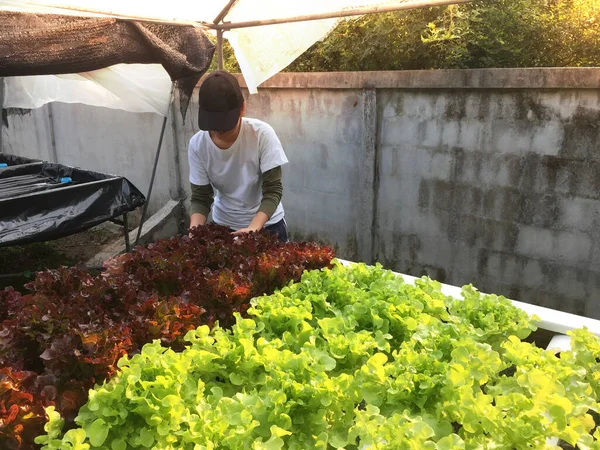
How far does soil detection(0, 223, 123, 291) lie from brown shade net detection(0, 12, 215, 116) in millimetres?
2764

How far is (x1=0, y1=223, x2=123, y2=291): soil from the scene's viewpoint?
604 cm

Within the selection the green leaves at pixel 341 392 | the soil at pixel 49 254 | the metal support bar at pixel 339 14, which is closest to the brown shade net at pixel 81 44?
the metal support bar at pixel 339 14

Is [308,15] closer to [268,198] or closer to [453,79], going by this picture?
[268,198]

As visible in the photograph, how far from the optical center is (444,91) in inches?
175

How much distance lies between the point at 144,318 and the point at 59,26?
90.0 inches

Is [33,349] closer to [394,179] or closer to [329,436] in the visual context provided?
[329,436]

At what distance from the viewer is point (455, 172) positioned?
4.57 metres

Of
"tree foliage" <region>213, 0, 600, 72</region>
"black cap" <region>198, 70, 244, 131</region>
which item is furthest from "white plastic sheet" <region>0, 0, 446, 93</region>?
"tree foliage" <region>213, 0, 600, 72</region>

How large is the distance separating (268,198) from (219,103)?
0.71 metres

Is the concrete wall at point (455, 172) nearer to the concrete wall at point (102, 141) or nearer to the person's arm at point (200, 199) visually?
the concrete wall at point (102, 141)

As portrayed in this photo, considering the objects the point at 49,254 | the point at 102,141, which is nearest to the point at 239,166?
the point at 49,254

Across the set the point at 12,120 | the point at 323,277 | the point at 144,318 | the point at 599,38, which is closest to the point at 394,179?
the point at 599,38

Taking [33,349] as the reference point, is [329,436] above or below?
below

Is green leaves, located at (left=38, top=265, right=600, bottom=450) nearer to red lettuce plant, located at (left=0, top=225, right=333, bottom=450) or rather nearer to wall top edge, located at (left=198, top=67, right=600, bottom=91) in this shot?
red lettuce plant, located at (left=0, top=225, right=333, bottom=450)
